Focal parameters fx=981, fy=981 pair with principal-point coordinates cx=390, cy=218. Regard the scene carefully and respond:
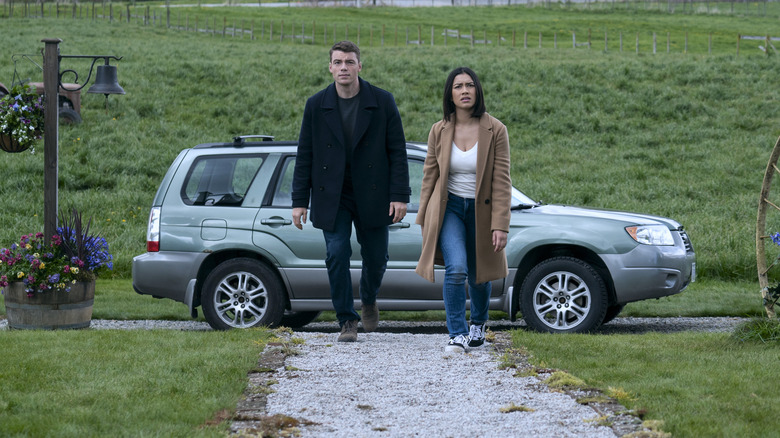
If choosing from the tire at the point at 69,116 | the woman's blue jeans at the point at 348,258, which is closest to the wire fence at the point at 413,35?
the tire at the point at 69,116

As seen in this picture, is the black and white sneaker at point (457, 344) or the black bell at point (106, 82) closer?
the black and white sneaker at point (457, 344)

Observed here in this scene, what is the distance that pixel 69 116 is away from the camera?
23.7 meters

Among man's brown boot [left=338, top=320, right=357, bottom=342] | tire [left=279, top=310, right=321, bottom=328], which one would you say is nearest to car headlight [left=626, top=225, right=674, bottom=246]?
man's brown boot [left=338, top=320, right=357, bottom=342]

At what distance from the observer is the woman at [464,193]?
254 inches

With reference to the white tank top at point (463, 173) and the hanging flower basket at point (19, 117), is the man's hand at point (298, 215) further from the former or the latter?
the hanging flower basket at point (19, 117)

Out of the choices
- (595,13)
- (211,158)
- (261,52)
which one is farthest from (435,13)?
(211,158)

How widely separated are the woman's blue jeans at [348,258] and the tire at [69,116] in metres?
18.2

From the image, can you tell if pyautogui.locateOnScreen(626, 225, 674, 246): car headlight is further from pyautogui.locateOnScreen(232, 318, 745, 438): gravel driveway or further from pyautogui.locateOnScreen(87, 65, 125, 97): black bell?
pyautogui.locateOnScreen(87, 65, 125, 97): black bell

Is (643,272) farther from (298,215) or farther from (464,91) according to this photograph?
(298,215)

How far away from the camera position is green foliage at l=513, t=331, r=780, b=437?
461cm

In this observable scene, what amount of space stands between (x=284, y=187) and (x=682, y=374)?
400 centimetres

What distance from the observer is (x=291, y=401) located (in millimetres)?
5121

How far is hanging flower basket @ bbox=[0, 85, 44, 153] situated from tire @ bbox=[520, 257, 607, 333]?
15.0 ft

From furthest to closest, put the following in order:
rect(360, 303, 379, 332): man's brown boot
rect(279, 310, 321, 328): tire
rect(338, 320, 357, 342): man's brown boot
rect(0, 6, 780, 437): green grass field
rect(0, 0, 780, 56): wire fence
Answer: rect(0, 0, 780, 56): wire fence → rect(279, 310, 321, 328): tire → rect(360, 303, 379, 332): man's brown boot → rect(338, 320, 357, 342): man's brown boot → rect(0, 6, 780, 437): green grass field
